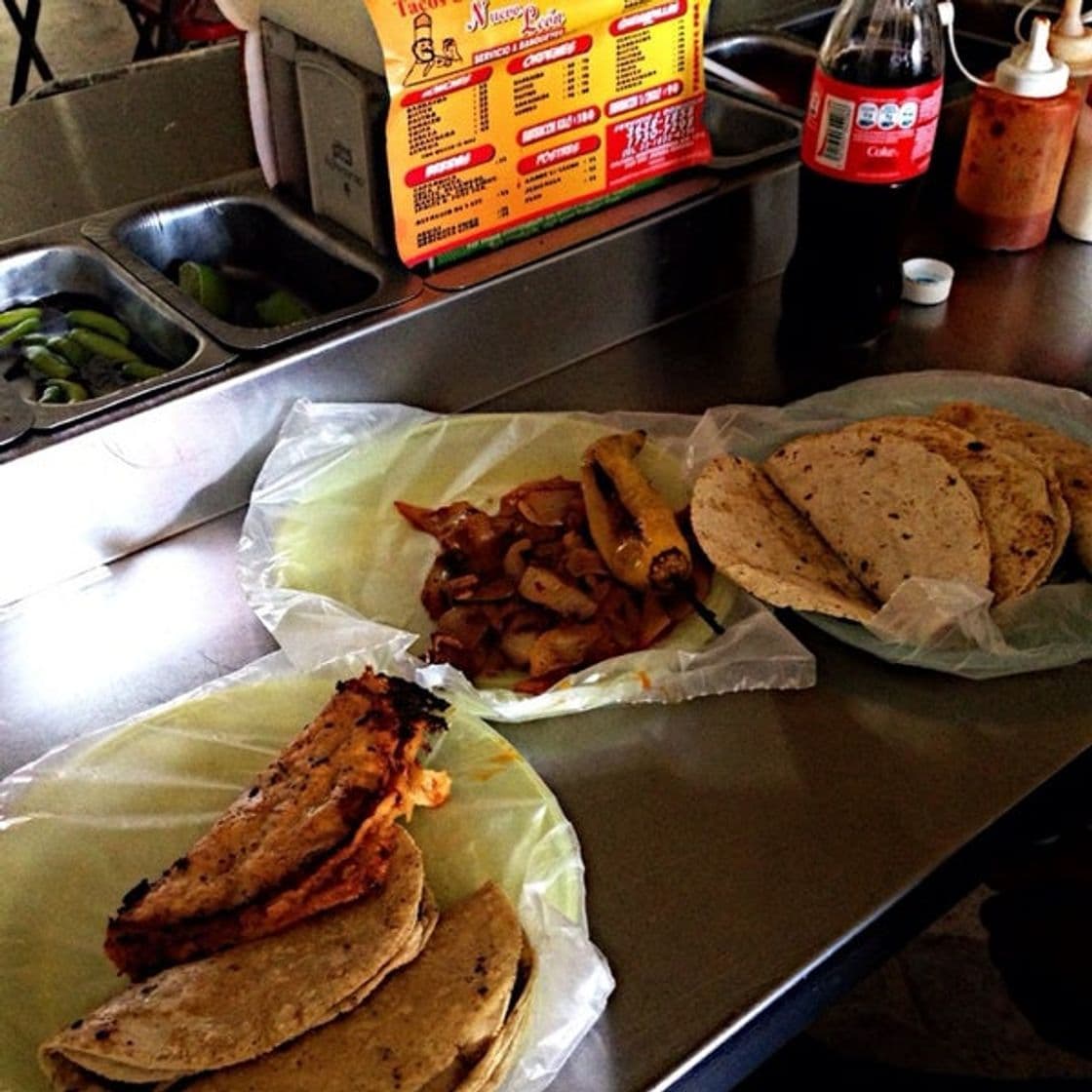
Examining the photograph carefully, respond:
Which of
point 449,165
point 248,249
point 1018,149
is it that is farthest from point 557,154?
point 1018,149

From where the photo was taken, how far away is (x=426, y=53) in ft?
3.55

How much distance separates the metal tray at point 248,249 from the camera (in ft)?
4.08

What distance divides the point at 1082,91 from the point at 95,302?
1.19 m

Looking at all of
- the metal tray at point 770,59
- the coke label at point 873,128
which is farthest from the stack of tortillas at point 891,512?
the metal tray at point 770,59

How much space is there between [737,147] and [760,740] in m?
0.91

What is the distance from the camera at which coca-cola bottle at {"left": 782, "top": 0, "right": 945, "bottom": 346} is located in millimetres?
1186

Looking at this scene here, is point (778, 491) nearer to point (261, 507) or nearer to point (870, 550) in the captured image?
point (870, 550)

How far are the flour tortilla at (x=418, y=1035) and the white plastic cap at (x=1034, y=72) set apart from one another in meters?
1.18

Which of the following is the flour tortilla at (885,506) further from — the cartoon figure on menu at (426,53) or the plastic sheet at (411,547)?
the cartoon figure on menu at (426,53)

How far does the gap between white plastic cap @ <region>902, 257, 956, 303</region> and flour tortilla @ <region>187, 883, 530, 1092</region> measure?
1023 millimetres

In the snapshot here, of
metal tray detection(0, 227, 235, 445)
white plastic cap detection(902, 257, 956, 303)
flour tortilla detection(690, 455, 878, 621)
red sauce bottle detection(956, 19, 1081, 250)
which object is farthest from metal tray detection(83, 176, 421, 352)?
red sauce bottle detection(956, 19, 1081, 250)

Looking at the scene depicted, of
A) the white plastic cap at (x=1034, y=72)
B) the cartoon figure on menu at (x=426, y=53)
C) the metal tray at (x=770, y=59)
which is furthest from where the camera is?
the metal tray at (x=770, y=59)

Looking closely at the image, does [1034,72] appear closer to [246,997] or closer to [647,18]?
[647,18]

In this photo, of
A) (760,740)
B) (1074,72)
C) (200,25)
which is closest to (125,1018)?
(760,740)
